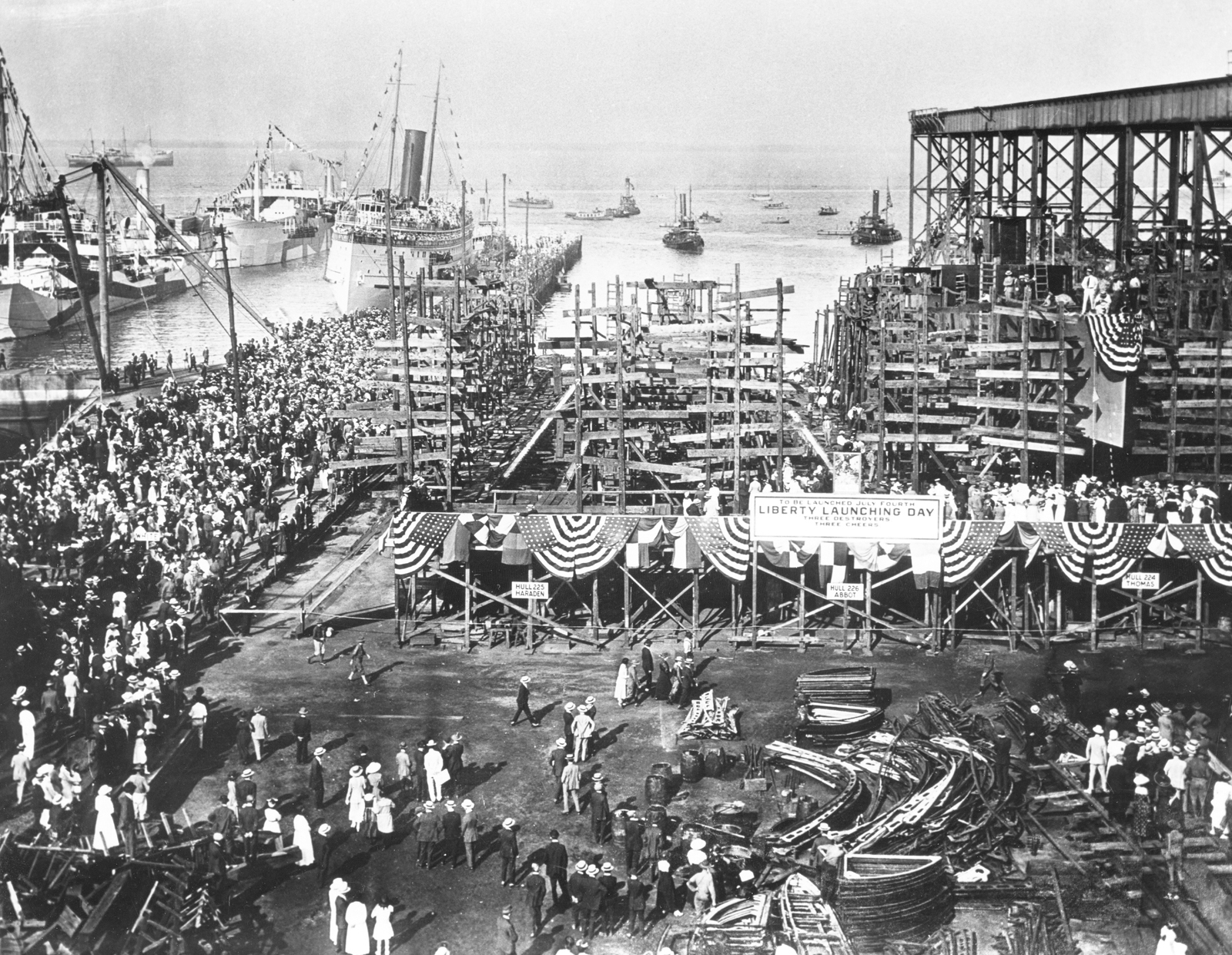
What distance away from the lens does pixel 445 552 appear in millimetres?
36281

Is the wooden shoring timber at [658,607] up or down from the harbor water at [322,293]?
down

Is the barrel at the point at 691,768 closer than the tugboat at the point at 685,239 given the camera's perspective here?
Yes

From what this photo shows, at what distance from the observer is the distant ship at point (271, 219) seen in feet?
535

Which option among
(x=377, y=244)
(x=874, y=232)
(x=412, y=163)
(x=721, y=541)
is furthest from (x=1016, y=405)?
(x=874, y=232)

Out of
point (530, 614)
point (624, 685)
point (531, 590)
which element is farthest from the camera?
point (530, 614)

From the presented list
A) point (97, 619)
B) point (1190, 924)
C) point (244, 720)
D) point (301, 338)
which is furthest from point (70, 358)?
point (1190, 924)

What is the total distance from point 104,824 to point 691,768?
1122cm

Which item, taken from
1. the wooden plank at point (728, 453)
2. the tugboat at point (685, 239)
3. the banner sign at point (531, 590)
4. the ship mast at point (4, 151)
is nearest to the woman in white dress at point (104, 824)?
the banner sign at point (531, 590)

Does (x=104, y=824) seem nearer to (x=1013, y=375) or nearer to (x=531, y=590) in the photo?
(x=531, y=590)

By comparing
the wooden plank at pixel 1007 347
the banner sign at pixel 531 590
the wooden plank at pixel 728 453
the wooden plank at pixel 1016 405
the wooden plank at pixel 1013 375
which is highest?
the wooden plank at pixel 1007 347

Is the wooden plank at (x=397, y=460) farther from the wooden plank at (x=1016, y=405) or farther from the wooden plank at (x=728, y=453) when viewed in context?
the wooden plank at (x=1016, y=405)

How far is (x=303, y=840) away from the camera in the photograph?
24.9 m

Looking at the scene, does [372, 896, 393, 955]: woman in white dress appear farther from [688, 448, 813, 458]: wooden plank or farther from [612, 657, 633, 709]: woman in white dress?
[688, 448, 813, 458]: wooden plank

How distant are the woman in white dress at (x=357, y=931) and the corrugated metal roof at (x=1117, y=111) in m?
35.6
